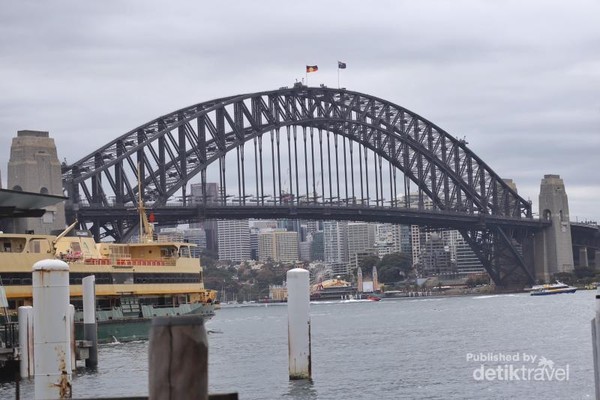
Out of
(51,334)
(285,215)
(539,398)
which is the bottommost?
(539,398)

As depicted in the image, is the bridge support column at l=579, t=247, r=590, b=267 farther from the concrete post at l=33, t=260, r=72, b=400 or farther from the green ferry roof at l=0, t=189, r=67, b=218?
the concrete post at l=33, t=260, r=72, b=400

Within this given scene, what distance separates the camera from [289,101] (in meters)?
118

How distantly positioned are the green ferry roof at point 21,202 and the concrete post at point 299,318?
451cm

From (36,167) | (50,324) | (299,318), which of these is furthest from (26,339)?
(36,167)

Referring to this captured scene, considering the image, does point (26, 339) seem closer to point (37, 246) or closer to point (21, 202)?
point (21, 202)

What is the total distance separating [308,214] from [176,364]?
10203cm

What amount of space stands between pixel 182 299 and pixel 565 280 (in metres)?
89.7

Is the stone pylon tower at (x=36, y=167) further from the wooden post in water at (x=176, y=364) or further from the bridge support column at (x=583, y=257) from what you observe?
the bridge support column at (x=583, y=257)

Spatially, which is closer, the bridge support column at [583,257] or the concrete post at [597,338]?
the concrete post at [597,338]

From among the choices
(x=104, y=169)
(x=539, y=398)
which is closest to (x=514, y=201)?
(x=104, y=169)

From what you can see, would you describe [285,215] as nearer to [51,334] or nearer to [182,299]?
[182,299]

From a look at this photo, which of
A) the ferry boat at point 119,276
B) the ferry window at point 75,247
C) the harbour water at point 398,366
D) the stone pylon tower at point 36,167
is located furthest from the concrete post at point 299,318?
the stone pylon tower at point 36,167

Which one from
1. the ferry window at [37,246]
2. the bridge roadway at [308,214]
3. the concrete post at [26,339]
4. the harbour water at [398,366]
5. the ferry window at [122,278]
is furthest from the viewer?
the bridge roadway at [308,214]

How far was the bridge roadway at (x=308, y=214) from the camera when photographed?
93.9 metres
